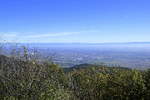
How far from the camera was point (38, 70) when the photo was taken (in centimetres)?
1155

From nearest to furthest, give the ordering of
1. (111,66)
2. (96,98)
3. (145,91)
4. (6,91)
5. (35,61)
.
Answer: (35,61)
(6,91)
(145,91)
(96,98)
(111,66)

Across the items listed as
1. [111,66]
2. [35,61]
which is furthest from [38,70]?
[111,66]

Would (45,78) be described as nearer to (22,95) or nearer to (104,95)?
(22,95)

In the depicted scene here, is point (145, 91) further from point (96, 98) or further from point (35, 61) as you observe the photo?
point (35, 61)

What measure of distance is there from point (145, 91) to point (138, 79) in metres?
1.29

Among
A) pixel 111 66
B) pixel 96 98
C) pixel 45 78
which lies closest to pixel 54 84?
pixel 45 78

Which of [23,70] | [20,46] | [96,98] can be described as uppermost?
[20,46]

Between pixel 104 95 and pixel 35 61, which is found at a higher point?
pixel 35 61

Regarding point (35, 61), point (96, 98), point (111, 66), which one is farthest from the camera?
point (111, 66)

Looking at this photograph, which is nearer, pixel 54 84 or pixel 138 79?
pixel 54 84

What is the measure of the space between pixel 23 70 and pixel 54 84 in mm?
1428

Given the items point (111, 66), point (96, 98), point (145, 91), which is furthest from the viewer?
point (111, 66)

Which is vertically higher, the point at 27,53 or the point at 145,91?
the point at 27,53

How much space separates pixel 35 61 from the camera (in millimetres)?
11492
